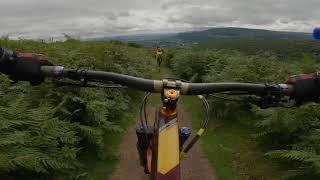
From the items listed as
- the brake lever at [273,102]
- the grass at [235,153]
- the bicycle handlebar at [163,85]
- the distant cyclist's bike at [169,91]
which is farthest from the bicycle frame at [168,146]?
the grass at [235,153]

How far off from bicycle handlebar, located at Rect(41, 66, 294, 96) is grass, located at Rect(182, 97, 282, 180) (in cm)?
518

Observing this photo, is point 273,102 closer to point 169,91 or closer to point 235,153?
point 169,91

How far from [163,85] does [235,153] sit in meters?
7.21

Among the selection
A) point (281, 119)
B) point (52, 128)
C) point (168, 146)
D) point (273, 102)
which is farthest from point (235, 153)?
point (168, 146)

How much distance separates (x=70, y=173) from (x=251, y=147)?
193 inches

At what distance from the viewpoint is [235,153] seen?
10.7m

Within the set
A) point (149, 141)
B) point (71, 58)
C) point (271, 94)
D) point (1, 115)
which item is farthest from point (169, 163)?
point (71, 58)

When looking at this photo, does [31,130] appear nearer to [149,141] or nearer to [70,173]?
[70,173]

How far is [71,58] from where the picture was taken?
458 inches

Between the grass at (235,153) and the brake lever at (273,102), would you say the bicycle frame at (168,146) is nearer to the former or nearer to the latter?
the brake lever at (273,102)

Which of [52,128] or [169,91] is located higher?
[169,91]

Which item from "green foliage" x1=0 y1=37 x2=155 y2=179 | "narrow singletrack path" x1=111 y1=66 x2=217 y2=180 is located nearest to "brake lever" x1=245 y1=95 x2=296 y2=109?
"green foliage" x1=0 y1=37 x2=155 y2=179

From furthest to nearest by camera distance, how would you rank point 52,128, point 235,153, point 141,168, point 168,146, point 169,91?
point 235,153 < point 141,168 < point 52,128 < point 168,146 < point 169,91

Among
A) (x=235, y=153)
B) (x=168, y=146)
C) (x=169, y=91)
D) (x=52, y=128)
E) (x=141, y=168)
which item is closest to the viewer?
(x=169, y=91)
